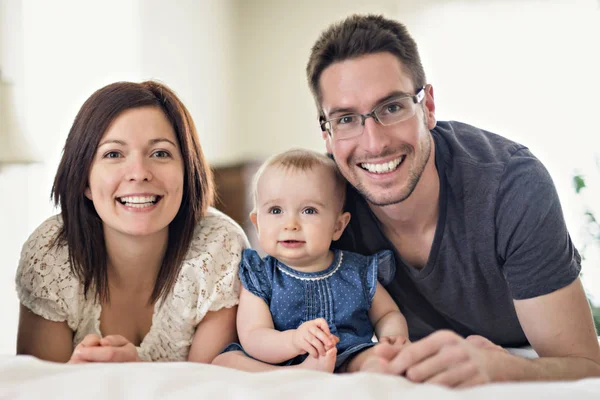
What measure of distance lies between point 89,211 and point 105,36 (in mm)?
2225

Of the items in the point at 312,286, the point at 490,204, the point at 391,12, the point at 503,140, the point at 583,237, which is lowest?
the point at 583,237

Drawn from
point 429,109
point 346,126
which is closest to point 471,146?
point 429,109

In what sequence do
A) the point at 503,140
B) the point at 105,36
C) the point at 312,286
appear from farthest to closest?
the point at 105,36
the point at 503,140
the point at 312,286

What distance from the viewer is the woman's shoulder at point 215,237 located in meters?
1.78

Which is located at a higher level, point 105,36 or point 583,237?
point 105,36

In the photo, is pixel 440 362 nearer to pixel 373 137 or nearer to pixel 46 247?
pixel 373 137

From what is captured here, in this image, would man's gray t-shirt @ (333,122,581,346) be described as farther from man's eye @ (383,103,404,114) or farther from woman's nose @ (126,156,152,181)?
woman's nose @ (126,156,152,181)

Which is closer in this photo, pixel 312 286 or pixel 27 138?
pixel 312 286

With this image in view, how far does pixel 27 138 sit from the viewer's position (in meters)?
2.84

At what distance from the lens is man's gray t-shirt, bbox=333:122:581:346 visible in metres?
1.60

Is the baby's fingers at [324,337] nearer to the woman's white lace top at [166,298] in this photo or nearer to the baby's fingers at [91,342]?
the woman's white lace top at [166,298]

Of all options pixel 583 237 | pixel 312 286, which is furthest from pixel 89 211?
pixel 583 237

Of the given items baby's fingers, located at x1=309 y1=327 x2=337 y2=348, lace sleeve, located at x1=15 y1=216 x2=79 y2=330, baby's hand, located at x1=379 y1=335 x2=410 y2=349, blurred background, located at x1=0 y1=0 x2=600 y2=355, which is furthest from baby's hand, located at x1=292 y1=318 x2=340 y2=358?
blurred background, located at x1=0 y1=0 x2=600 y2=355

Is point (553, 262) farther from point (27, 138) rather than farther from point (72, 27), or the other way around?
point (72, 27)
